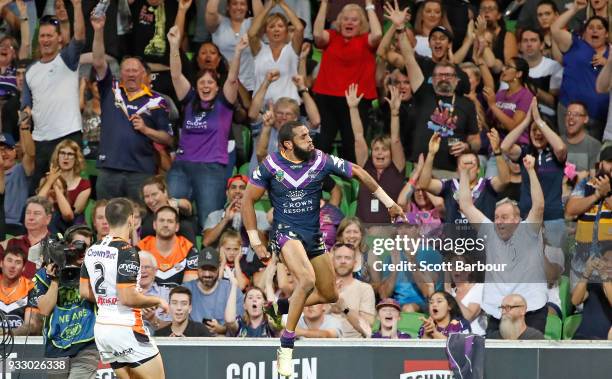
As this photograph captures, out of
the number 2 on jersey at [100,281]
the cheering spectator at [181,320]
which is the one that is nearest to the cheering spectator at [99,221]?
the cheering spectator at [181,320]

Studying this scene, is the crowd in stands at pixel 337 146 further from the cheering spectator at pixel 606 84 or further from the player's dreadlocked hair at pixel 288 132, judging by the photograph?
the player's dreadlocked hair at pixel 288 132

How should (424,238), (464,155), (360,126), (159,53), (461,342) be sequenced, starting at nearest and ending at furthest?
(461,342)
(424,238)
(464,155)
(360,126)
(159,53)

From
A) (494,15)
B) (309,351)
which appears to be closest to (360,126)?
(494,15)

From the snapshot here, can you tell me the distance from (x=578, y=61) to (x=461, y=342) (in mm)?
5499

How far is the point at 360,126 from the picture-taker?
55.9 ft

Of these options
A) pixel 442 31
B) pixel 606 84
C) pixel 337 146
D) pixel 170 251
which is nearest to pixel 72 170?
pixel 170 251

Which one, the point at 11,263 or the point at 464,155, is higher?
the point at 464,155

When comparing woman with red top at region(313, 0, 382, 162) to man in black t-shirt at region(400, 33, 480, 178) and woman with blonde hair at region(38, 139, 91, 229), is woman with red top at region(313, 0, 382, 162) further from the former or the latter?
woman with blonde hair at region(38, 139, 91, 229)

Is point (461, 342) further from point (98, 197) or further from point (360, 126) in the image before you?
point (98, 197)

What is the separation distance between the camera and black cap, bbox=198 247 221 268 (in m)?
14.9

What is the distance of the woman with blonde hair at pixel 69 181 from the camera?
653 inches

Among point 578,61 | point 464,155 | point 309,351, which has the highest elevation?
point 578,61

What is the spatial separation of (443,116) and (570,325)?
3.58 m

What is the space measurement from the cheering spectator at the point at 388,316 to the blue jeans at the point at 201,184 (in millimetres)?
3274
